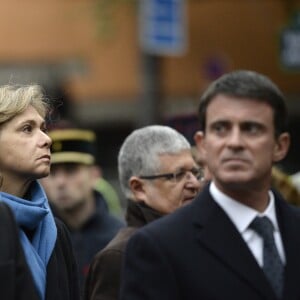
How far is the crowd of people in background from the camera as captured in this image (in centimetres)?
471

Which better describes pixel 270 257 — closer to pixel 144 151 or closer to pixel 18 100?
pixel 18 100

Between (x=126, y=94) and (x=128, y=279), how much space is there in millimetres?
22742

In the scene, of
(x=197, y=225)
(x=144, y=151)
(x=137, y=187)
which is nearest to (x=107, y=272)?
(x=137, y=187)

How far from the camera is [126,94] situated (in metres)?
27.5

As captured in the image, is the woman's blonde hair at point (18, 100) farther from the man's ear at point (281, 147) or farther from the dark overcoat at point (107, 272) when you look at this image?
the man's ear at point (281, 147)

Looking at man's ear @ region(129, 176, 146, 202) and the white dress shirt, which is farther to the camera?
man's ear @ region(129, 176, 146, 202)

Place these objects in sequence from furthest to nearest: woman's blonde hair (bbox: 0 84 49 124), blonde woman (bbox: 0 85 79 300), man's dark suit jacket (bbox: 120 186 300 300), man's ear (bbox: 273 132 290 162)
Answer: woman's blonde hair (bbox: 0 84 49 124)
blonde woman (bbox: 0 85 79 300)
man's ear (bbox: 273 132 290 162)
man's dark suit jacket (bbox: 120 186 300 300)

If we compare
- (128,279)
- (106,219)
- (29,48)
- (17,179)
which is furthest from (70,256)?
(29,48)

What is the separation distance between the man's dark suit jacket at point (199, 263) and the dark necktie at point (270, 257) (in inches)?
1.1

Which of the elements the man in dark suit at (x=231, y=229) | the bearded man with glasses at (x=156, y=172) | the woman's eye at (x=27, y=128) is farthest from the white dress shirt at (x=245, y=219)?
the bearded man with glasses at (x=156, y=172)

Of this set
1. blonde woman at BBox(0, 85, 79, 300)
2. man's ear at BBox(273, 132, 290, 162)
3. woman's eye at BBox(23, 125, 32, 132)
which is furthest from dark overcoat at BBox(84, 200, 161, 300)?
man's ear at BBox(273, 132, 290, 162)

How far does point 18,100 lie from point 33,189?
384mm

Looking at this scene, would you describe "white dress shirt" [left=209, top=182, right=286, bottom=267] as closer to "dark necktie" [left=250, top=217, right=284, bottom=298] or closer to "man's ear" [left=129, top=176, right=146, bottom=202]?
"dark necktie" [left=250, top=217, right=284, bottom=298]

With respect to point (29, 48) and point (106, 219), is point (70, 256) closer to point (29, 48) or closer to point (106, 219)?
point (106, 219)
